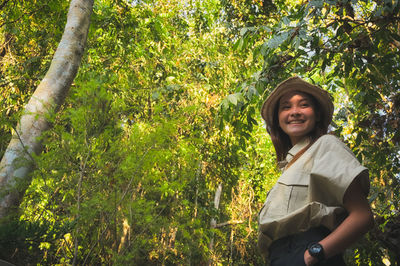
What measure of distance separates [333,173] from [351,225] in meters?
0.21

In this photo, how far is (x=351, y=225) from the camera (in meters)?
1.26

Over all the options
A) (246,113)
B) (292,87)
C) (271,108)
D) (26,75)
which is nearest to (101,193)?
(271,108)

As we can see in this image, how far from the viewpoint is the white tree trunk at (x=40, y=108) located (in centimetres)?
213

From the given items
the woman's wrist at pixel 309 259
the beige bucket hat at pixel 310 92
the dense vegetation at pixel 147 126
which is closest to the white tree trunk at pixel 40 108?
the dense vegetation at pixel 147 126

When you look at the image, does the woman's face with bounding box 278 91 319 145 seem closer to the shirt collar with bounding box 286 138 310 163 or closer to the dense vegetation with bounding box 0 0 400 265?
the shirt collar with bounding box 286 138 310 163

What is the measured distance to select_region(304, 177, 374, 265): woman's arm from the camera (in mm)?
1224

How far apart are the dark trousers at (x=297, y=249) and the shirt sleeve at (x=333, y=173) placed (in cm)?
14

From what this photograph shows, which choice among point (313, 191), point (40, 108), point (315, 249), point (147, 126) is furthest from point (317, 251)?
point (40, 108)

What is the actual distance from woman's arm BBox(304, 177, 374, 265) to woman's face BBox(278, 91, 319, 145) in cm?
46

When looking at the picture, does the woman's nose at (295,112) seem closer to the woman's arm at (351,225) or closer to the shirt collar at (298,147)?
the shirt collar at (298,147)

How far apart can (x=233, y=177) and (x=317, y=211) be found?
6.97m

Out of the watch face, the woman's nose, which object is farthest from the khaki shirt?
the woman's nose

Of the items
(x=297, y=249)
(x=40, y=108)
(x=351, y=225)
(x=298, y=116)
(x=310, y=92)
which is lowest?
(x=297, y=249)

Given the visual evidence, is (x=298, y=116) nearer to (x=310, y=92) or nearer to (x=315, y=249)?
(x=310, y=92)
